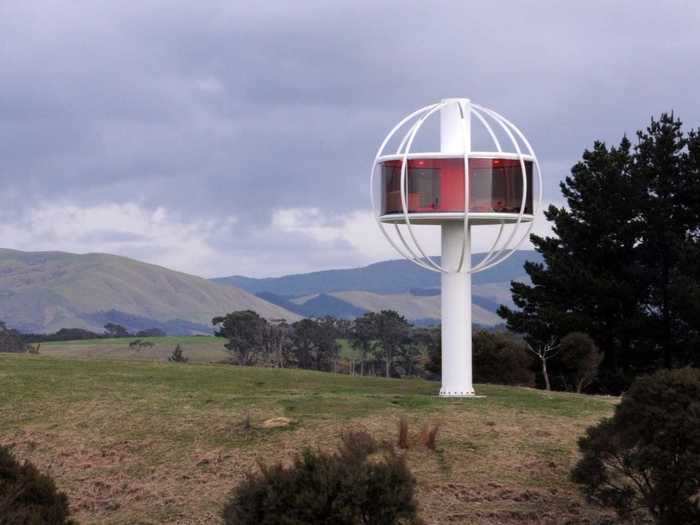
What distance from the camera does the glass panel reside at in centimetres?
2678

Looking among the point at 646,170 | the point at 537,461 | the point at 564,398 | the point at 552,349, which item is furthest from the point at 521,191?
the point at 646,170

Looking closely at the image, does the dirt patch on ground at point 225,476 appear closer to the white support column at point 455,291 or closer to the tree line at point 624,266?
the white support column at point 455,291

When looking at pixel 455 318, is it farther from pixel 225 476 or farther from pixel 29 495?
pixel 29 495

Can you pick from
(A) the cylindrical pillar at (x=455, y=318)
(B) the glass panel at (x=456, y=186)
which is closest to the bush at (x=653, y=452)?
(A) the cylindrical pillar at (x=455, y=318)

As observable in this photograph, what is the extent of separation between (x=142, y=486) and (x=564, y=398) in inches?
462

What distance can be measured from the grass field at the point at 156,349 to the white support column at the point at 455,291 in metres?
68.4

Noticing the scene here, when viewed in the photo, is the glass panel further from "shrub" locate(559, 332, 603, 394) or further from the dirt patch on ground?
"shrub" locate(559, 332, 603, 394)

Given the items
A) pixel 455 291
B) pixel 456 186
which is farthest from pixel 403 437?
pixel 456 186

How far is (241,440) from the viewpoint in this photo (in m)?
21.2

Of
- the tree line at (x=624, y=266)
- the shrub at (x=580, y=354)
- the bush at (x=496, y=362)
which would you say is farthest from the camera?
the tree line at (x=624, y=266)

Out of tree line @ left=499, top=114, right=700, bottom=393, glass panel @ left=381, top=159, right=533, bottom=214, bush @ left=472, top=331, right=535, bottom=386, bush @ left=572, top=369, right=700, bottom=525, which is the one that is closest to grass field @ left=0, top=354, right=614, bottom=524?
bush @ left=572, top=369, right=700, bottom=525

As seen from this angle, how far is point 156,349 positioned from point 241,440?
95.4 metres

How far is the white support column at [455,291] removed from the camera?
27.3 m

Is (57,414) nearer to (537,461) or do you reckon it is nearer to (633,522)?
(537,461)
